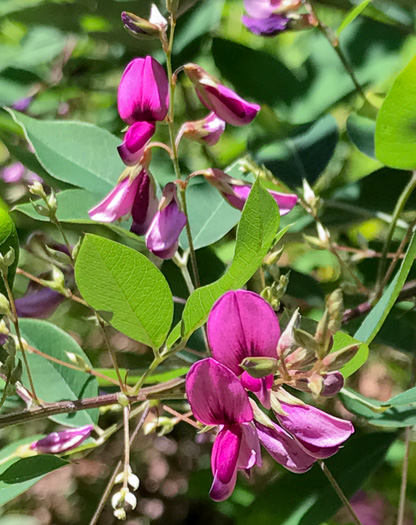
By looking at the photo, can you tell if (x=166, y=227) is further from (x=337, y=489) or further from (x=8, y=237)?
(x=337, y=489)

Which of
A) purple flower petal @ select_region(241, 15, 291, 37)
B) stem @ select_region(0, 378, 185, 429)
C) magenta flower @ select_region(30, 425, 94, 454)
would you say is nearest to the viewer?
stem @ select_region(0, 378, 185, 429)

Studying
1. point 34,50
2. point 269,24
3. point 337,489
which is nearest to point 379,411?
point 337,489

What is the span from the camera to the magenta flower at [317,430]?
1.68 feet

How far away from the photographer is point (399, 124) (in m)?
0.64

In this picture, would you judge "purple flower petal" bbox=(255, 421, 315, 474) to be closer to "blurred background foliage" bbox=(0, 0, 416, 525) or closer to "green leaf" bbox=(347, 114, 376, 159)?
"blurred background foliage" bbox=(0, 0, 416, 525)

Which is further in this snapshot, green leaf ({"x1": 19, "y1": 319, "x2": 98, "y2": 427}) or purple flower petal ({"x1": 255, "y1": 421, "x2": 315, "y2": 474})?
green leaf ({"x1": 19, "y1": 319, "x2": 98, "y2": 427})

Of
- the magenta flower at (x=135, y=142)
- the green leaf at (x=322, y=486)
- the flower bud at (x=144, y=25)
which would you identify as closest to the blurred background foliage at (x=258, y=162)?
the green leaf at (x=322, y=486)

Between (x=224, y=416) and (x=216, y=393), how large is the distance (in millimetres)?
32

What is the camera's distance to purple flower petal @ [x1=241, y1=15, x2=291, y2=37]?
0.96 metres

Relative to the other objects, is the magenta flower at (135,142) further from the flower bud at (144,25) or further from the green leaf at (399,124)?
the green leaf at (399,124)

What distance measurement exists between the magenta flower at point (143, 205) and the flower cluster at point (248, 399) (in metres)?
0.21

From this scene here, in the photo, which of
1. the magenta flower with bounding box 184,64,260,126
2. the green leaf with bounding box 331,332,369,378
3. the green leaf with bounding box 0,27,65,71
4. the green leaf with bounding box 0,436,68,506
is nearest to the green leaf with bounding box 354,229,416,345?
the green leaf with bounding box 331,332,369,378

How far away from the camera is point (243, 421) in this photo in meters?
0.54

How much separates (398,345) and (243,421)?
0.49 metres
